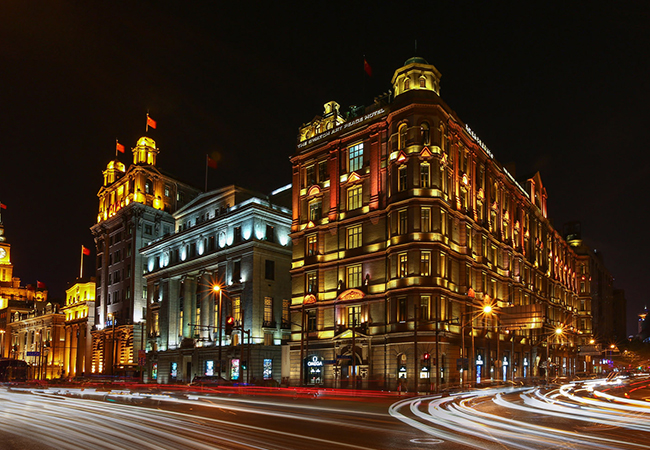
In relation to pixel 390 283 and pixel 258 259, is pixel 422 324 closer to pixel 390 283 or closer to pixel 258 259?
pixel 390 283

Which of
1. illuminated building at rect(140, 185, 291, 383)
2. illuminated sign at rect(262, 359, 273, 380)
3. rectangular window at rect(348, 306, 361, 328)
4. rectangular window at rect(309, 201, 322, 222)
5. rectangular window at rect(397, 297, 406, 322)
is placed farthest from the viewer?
illuminated building at rect(140, 185, 291, 383)

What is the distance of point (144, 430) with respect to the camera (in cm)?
1827

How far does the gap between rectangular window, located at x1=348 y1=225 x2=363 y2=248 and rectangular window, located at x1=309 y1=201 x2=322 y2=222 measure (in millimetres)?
5454

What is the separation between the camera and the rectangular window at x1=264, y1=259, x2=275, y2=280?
7081 cm

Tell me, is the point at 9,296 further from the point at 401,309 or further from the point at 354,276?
the point at 401,309

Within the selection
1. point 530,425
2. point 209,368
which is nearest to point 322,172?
point 209,368

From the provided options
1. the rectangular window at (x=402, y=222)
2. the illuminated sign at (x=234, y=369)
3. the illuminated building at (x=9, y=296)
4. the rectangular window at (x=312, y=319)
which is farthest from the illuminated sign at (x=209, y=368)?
the illuminated building at (x=9, y=296)

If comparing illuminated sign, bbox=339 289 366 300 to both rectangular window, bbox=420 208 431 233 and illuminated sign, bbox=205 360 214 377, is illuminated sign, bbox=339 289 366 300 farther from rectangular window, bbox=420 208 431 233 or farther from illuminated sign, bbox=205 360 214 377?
illuminated sign, bbox=205 360 214 377

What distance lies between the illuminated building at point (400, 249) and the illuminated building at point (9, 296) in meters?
115

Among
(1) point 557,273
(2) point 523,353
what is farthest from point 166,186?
(1) point 557,273

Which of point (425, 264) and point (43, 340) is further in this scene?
point (43, 340)

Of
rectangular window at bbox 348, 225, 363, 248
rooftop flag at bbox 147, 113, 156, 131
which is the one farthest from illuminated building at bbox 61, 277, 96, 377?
rectangular window at bbox 348, 225, 363, 248

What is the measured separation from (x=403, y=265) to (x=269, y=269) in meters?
21.9

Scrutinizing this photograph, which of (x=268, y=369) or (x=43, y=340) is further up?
(x=268, y=369)
